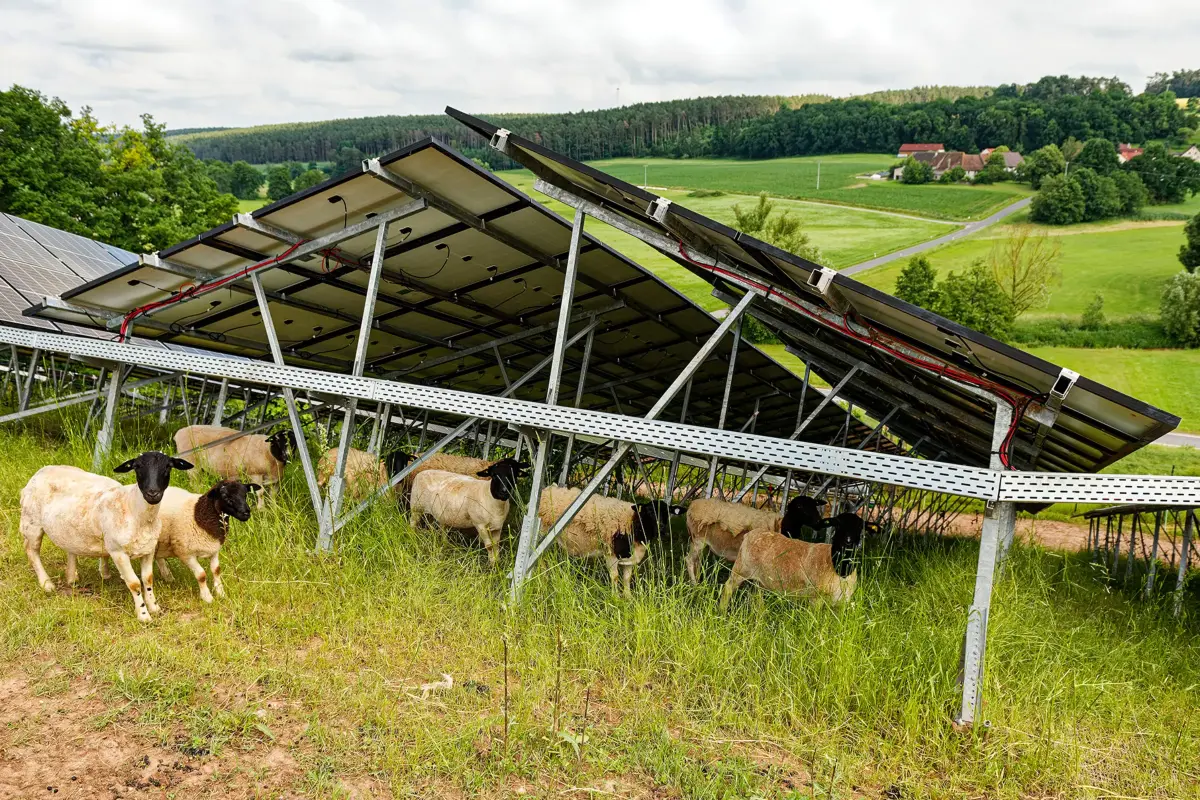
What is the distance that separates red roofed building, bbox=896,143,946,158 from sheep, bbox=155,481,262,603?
110 metres

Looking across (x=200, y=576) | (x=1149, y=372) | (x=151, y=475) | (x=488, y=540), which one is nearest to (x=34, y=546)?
(x=200, y=576)

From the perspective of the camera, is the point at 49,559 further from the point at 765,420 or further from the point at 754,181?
the point at 754,181

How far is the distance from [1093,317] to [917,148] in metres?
57.7

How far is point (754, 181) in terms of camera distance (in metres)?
101

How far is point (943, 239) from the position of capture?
261 ft

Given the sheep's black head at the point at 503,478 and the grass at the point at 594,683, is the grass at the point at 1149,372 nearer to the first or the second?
the grass at the point at 594,683

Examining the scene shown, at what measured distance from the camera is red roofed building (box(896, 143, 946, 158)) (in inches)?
4190

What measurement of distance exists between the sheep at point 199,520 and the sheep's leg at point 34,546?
111 cm

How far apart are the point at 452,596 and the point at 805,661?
10.7 ft

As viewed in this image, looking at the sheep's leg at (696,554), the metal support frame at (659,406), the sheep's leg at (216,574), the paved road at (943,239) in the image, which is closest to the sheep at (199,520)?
the sheep's leg at (216,574)

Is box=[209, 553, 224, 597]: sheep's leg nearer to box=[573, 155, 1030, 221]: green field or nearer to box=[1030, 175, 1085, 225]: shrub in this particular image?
box=[573, 155, 1030, 221]: green field

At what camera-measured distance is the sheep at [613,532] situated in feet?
29.4

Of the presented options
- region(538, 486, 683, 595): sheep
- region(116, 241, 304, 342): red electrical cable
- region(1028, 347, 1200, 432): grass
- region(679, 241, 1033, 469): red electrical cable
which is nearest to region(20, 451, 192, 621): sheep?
region(116, 241, 304, 342): red electrical cable

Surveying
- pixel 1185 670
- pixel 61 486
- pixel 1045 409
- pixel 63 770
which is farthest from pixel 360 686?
pixel 1185 670
